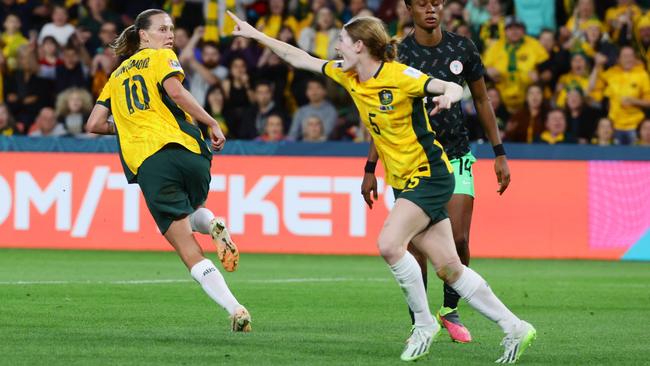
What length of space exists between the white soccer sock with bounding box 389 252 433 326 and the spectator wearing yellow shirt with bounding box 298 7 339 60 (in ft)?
40.2

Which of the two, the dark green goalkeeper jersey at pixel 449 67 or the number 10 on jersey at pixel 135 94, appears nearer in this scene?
the number 10 on jersey at pixel 135 94

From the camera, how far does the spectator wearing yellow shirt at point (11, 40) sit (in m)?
21.9

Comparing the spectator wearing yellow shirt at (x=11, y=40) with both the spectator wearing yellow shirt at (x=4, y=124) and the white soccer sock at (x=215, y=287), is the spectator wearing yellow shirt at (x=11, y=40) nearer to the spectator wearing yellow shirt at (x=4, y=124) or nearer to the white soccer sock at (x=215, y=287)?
the spectator wearing yellow shirt at (x=4, y=124)

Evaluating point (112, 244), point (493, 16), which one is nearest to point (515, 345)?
point (112, 244)

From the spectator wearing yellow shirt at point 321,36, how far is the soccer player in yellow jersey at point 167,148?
36.4 ft

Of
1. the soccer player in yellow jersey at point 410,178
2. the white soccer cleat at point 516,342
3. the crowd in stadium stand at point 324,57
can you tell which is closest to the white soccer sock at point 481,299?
the soccer player in yellow jersey at point 410,178

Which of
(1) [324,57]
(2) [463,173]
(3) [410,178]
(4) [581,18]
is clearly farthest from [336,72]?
(4) [581,18]

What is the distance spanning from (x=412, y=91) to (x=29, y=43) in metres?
14.8

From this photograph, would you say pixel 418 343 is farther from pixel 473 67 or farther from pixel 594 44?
pixel 594 44

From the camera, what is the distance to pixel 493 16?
1995cm

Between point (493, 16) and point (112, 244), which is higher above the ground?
point (493, 16)

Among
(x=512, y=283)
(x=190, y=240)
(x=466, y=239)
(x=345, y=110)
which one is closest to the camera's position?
(x=190, y=240)

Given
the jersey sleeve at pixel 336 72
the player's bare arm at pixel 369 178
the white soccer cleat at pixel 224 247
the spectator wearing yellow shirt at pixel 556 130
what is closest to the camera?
the jersey sleeve at pixel 336 72

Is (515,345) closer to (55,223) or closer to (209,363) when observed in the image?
(209,363)
